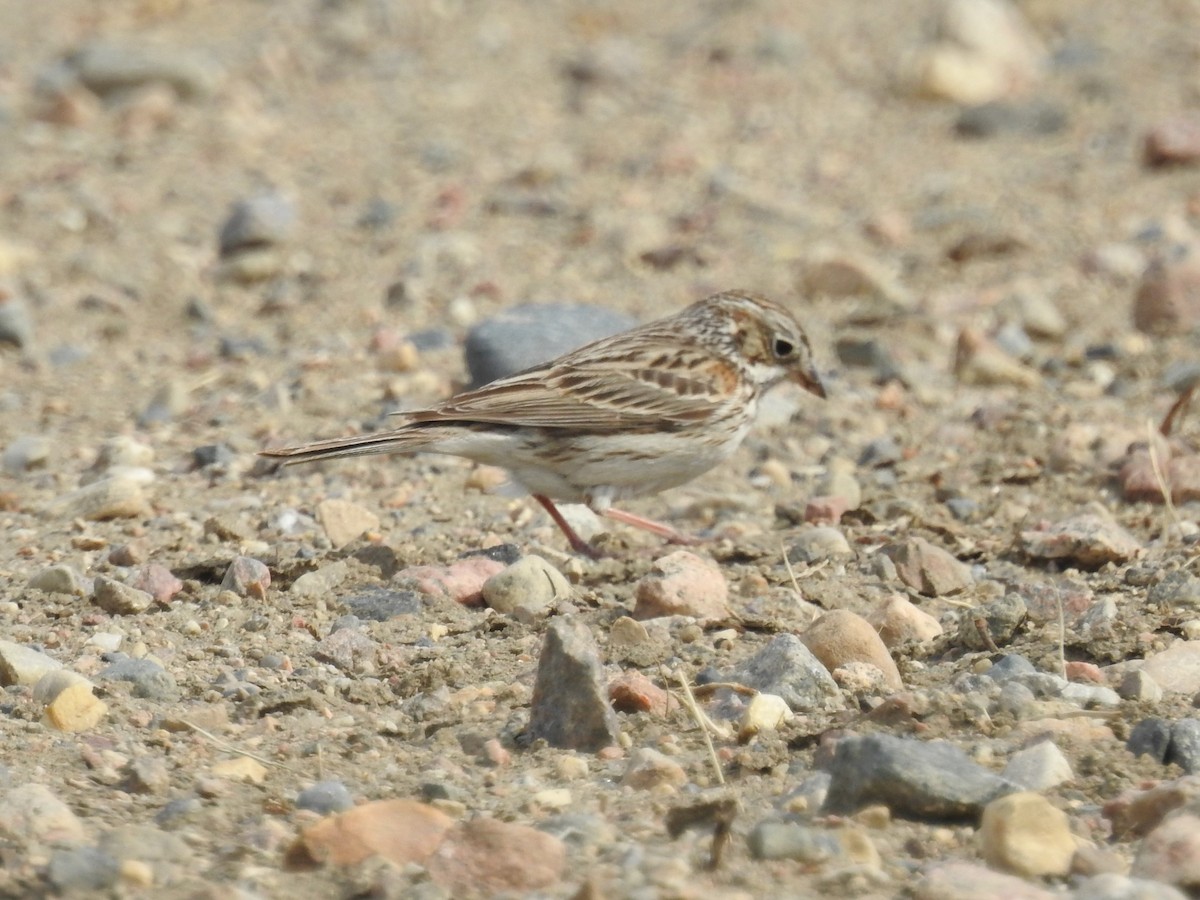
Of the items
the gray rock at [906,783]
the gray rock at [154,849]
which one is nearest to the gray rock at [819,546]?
the gray rock at [906,783]

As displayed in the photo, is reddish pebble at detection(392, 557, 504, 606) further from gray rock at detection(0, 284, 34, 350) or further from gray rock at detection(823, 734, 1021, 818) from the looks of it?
gray rock at detection(0, 284, 34, 350)

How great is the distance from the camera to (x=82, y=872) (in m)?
4.14

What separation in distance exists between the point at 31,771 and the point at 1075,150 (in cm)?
1005

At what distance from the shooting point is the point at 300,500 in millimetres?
7910

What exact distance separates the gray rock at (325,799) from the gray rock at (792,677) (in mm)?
1336

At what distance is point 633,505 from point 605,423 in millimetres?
953

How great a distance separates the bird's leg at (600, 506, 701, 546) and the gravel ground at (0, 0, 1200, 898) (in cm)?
10

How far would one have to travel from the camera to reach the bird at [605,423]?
7527 millimetres

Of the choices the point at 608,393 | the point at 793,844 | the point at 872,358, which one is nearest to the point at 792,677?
the point at 793,844

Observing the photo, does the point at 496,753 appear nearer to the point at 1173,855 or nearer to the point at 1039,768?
the point at 1039,768

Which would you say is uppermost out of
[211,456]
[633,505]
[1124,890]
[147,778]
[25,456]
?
[633,505]

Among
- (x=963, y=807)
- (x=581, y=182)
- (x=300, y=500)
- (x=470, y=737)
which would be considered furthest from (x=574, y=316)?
(x=963, y=807)

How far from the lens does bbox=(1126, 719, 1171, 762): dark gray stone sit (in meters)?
4.94

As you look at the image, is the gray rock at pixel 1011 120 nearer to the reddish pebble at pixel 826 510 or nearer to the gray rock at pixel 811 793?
the reddish pebble at pixel 826 510
